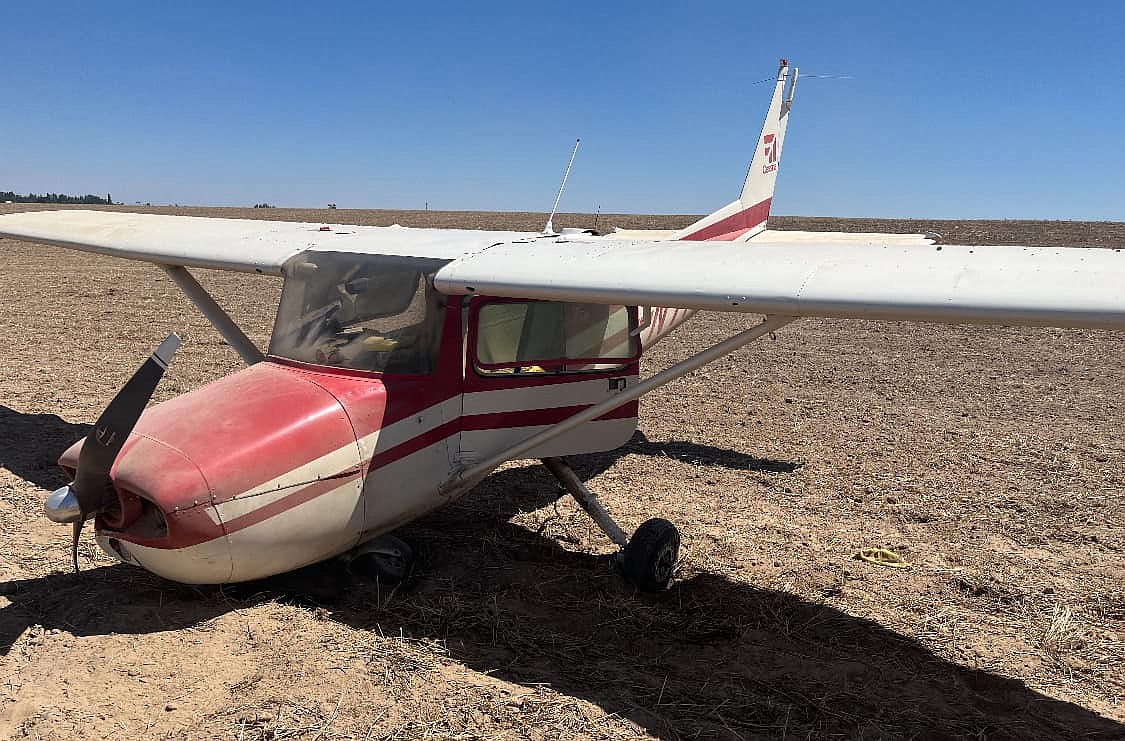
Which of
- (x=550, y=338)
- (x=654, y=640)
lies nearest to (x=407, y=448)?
(x=550, y=338)

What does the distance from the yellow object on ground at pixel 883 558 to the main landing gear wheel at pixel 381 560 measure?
351 centimetres

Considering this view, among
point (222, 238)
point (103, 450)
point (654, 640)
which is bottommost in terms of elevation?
point (654, 640)

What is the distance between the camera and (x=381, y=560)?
210 inches

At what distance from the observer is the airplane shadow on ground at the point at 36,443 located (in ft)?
23.5

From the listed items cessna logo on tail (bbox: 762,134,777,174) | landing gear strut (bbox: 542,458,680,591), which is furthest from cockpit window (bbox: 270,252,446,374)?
cessna logo on tail (bbox: 762,134,777,174)

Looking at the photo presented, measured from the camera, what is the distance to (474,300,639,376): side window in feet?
18.2

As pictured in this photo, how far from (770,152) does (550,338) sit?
715 centimetres

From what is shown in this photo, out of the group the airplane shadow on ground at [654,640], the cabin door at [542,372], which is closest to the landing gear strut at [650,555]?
the airplane shadow on ground at [654,640]

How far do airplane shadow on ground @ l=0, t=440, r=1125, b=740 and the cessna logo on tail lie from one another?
24.0 ft

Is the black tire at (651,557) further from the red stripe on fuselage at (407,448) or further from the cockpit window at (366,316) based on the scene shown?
the cockpit window at (366,316)

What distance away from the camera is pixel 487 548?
20.5ft

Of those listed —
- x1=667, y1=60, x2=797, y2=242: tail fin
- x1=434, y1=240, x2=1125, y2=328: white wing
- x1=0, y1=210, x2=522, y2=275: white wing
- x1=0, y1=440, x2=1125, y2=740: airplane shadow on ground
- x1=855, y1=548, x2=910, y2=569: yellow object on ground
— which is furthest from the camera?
x1=667, y1=60, x2=797, y2=242: tail fin

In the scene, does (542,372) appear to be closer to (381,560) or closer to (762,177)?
(381,560)

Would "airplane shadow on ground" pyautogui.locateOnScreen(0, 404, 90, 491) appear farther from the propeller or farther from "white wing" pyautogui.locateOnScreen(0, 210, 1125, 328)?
the propeller
